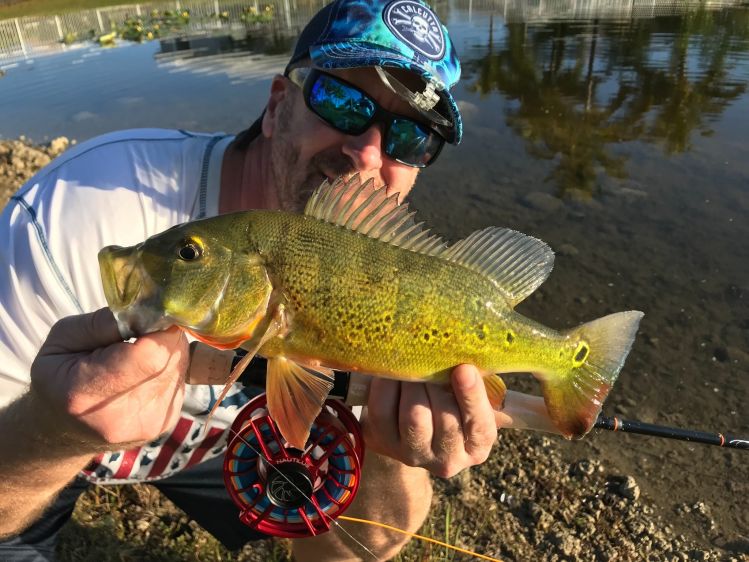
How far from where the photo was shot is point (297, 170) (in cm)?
309

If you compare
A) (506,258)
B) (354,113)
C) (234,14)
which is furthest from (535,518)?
(234,14)

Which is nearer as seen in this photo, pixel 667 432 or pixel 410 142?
pixel 667 432

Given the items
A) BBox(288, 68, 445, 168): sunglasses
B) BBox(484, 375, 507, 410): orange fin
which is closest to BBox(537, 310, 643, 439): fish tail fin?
BBox(484, 375, 507, 410): orange fin

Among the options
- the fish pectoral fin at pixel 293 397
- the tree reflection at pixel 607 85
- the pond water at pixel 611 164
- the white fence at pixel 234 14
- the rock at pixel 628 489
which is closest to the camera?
the fish pectoral fin at pixel 293 397

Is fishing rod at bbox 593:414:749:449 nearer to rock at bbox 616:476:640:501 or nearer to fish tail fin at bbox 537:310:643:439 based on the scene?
fish tail fin at bbox 537:310:643:439

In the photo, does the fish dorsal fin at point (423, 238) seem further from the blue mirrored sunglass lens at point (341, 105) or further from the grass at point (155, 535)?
the grass at point (155, 535)

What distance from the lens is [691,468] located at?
4.16 m

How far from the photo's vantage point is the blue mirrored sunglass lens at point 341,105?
2953mm

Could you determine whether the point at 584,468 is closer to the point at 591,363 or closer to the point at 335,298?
the point at 591,363

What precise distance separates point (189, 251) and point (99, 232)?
3.63 ft

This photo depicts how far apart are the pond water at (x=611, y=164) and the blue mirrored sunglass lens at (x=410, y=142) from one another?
278 cm

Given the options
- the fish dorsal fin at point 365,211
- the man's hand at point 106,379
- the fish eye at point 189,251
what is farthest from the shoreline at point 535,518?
the fish eye at point 189,251

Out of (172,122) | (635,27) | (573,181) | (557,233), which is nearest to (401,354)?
(557,233)

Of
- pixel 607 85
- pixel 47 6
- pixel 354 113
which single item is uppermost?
pixel 47 6
